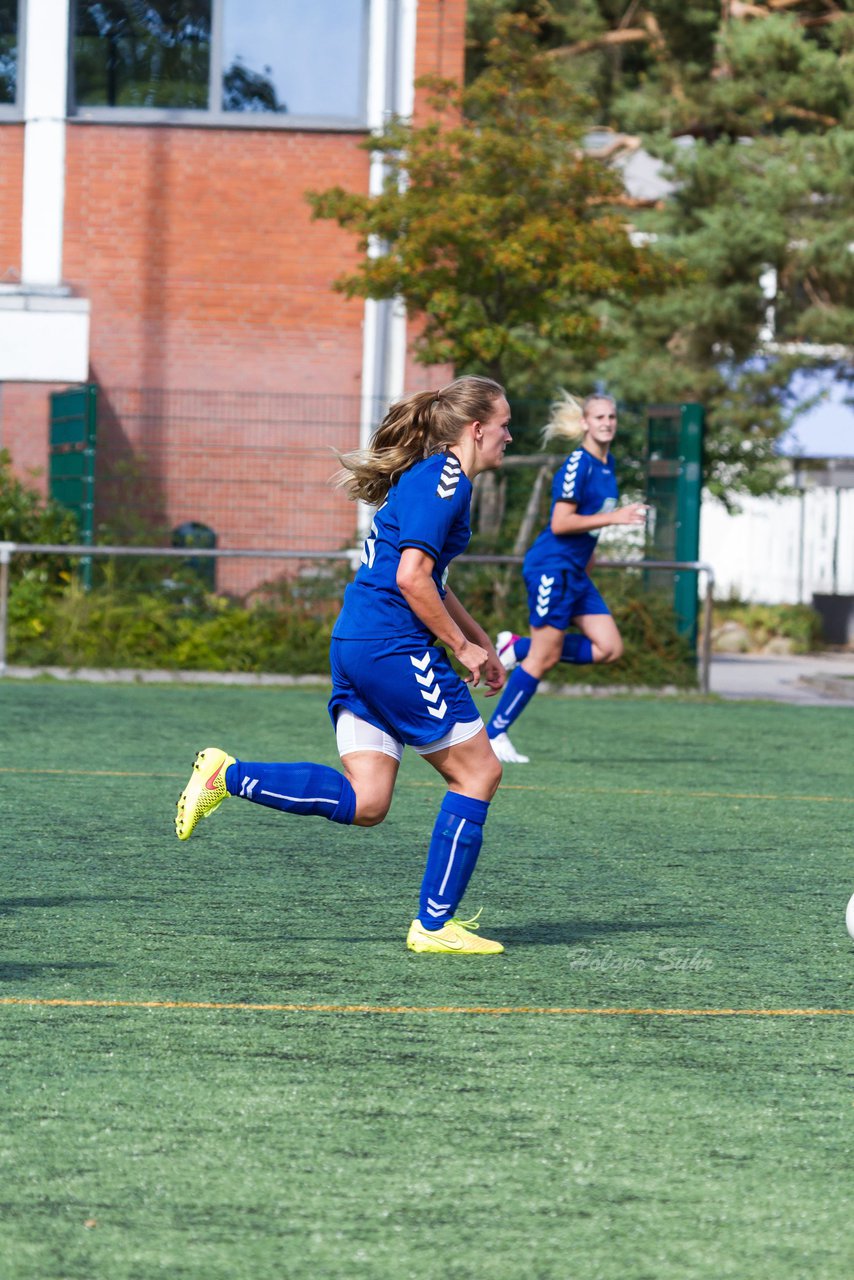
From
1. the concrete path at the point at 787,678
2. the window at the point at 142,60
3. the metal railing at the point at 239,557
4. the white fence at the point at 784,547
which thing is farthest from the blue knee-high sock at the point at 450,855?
the white fence at the point at 784,547

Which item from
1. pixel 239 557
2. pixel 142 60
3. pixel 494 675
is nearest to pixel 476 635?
pixel 494 675

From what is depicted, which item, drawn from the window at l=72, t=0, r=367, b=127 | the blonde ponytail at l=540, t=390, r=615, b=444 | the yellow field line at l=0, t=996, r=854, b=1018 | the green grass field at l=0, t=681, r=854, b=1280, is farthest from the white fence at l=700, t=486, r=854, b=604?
the yellow field line at l=0, t=996, r=854, b=1018

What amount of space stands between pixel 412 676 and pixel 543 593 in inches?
211

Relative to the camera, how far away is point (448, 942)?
A: 5793 millimetres

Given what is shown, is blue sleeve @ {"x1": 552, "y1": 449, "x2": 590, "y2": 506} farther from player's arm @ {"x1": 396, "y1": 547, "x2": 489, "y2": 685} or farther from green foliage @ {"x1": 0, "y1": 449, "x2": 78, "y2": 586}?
green foliage @ {"x1": 0, "y1": 449, "x2": 78, "y2": 586}

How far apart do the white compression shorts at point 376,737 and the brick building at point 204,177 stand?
611 inches

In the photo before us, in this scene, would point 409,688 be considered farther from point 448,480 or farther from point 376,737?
point 448,480

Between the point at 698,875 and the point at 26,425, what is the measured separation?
15.0 m

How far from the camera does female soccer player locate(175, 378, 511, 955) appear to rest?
5.56 meters

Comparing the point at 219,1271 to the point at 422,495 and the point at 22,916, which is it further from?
the point at 22,916

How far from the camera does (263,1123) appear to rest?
13.1 feet

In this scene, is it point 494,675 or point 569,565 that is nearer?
point 494,675

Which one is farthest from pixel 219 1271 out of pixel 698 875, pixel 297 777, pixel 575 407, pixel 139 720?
pixel 139 720

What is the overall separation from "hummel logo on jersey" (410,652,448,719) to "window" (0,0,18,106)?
17.4m
